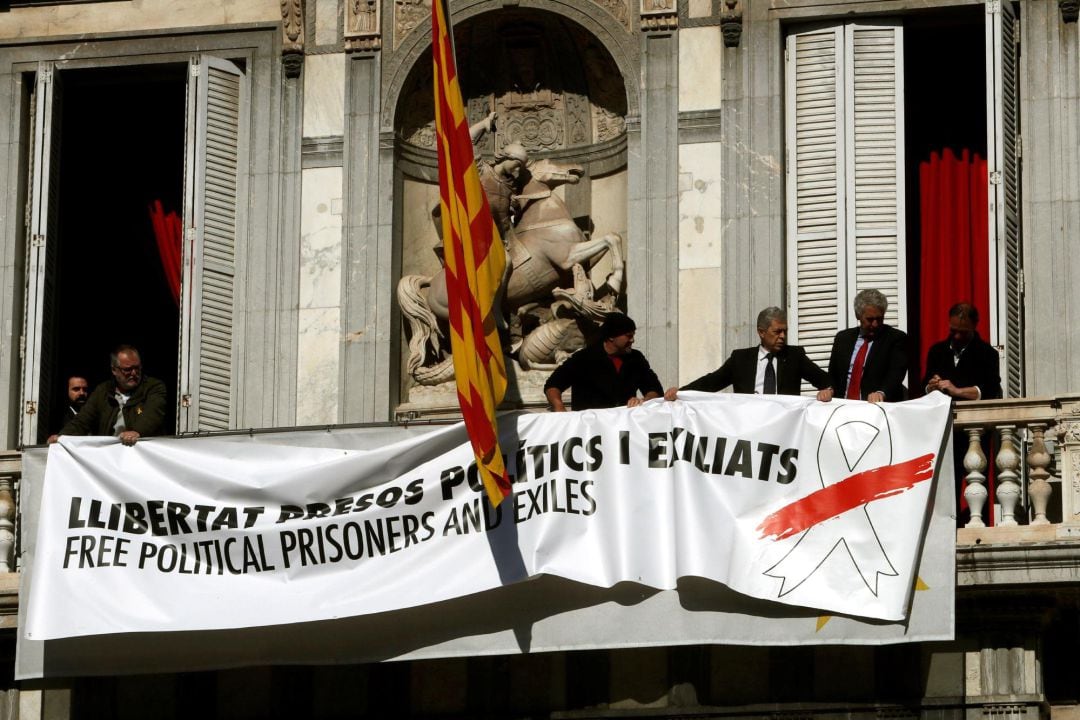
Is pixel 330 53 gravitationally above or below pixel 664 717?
above

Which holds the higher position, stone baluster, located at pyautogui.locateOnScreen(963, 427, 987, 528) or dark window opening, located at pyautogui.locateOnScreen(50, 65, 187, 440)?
dark window opening, located at pyautogui.locateOnScreen(50, 65, 187, 440)

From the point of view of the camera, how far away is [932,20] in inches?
761

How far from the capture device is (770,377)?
696 inches

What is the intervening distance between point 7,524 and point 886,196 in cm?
619

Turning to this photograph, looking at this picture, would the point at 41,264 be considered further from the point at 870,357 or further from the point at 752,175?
the point at 870,357

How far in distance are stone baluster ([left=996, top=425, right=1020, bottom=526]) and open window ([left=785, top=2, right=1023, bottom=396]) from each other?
53.2 inches

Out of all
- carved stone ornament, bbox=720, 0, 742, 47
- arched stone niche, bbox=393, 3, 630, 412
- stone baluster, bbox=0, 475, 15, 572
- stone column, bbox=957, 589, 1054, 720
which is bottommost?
stone column, bbox=957, 589, 1054, 720

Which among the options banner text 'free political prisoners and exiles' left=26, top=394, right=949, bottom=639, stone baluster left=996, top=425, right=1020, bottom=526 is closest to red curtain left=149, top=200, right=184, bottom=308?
banner text 'free political prisoners and exiles' left=26, top=394, right=949, bottom=639

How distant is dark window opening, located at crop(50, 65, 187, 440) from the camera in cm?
2192

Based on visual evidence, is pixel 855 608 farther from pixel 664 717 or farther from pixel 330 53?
pixel 330 53

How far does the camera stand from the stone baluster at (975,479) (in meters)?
16.8

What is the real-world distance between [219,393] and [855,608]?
5.20 m

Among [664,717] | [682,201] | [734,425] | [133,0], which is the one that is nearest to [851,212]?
[682,201]

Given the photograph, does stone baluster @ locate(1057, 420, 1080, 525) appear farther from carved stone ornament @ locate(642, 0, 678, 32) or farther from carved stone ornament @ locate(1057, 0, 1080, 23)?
carved stone ornament @ locate(642, 0, 678, 32)
